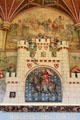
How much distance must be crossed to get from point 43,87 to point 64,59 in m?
2.52

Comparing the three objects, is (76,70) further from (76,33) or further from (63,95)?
(76,33)

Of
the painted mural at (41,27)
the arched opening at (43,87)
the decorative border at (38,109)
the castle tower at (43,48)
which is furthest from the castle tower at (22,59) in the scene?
the decorative border at (38,109)

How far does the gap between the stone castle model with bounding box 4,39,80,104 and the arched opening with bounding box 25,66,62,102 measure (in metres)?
0.29

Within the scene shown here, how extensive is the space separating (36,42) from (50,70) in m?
2.31

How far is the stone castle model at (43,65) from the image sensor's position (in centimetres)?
1402

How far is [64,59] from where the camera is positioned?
50.4ft

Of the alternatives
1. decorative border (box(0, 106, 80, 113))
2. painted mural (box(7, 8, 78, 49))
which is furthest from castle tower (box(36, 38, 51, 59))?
decorative border (box(0, 106, 80, 113))

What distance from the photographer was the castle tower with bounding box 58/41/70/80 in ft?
48.8

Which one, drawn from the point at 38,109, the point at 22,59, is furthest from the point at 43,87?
the point at 22,59

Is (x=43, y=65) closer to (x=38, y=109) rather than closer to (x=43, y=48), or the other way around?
(x=43, y=48)

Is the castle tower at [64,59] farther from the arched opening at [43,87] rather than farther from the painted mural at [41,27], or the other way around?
the painted mural at [41,27]

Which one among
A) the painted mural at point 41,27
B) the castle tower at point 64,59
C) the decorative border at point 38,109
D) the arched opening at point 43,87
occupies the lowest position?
the decorative border at point 38,109

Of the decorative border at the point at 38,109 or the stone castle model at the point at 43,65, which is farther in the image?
the stone castle model at the point at 43,65

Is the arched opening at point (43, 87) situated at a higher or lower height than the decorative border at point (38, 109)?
higher
